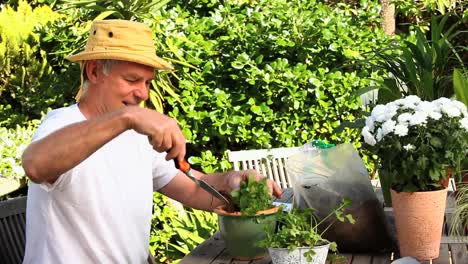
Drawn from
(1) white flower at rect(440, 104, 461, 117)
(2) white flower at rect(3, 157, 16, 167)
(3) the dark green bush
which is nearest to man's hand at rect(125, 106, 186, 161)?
(1) white flower at rect(440, 104, 461, 117)

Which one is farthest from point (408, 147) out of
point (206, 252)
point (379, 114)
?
point (206, 252)

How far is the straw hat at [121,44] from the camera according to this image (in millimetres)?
2297

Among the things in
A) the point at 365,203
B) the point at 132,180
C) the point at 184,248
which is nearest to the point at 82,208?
the point at 132,180

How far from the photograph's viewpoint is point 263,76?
5.34 metres

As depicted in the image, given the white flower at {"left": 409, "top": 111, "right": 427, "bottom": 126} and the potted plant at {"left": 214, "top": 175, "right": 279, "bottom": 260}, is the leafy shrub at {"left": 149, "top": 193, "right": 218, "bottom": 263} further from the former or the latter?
the white flower at {"left": 409, "top": 111, "right": 427, "bottom": 126}

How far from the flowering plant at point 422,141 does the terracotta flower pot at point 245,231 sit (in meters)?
0.37

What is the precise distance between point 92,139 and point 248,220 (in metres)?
0.58

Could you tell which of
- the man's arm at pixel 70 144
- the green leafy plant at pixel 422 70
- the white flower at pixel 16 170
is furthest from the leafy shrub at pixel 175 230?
the man's arm at pixel 70 144

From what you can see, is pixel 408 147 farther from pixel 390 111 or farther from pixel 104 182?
pixel 104 182

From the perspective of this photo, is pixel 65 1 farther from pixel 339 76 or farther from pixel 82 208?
pixel 82 208

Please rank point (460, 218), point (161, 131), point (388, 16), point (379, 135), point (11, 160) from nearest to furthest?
point (161, 131) < point (379, 135) < point (460, 218) < point (11, 160) < point (388, 16)

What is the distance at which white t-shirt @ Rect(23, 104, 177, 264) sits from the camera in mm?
2283

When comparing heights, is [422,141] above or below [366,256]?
above

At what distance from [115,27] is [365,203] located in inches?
35.9
